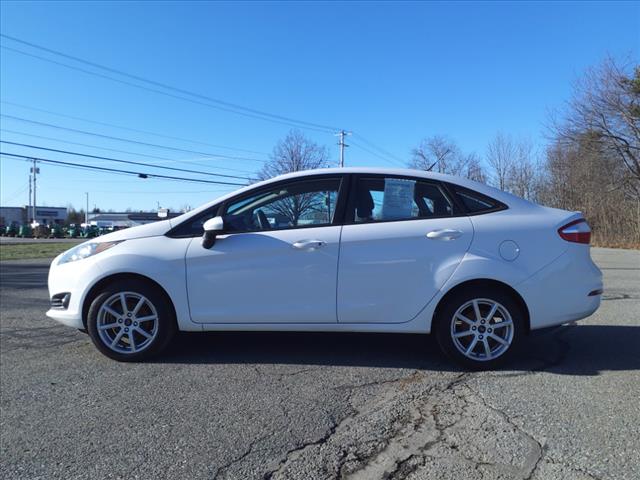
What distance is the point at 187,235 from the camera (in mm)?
4250

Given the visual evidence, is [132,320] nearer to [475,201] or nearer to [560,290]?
[475,201]

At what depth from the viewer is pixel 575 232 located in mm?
4035

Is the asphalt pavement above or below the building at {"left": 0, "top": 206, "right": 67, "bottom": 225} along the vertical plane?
below

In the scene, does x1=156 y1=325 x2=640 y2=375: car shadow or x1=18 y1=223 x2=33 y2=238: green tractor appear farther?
x1=18 y1=223 x2=33 y2=238: green tractor

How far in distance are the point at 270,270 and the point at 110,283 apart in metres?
1.46

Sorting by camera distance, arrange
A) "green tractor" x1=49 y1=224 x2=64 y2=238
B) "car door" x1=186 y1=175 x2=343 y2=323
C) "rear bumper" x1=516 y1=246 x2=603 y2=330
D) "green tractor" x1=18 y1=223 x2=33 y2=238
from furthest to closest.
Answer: "green tractor" x1=49 y1=224 x2=64 y2=238 < "green tractor" x1=18 y1=223 x2=33 y2=238 < "car door" x1=186 y1=175 x2=343 y2=323 < "rear bumper" x1=516 y1=246 x2=603 y2=330

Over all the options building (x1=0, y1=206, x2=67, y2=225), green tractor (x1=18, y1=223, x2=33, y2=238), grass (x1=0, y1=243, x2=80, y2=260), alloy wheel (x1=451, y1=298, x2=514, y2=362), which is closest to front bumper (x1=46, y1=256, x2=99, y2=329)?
alloy wheel (x1=451, y1=298, x2=514, y2=362)

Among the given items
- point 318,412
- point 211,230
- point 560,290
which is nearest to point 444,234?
point 560,290

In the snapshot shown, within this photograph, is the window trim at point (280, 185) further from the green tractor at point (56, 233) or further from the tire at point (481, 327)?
the green tractor at point (56, 233)

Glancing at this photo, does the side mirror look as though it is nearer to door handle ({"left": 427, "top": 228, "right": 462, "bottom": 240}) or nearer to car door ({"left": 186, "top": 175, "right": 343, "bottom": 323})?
car door ({"left": 186, "top": 175, "right": 343, "bottom": 323})

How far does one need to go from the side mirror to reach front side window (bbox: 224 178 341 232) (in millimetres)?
157

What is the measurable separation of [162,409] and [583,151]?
35.5 m

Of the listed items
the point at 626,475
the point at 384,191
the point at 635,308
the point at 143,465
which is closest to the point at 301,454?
the point at 143,465

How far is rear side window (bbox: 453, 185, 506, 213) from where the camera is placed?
4.14 m
